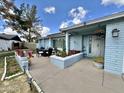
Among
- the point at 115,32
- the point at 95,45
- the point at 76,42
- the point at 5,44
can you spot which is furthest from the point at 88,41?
the point at 5,44

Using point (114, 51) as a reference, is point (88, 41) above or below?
above

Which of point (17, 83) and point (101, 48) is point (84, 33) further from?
point (17, 83)

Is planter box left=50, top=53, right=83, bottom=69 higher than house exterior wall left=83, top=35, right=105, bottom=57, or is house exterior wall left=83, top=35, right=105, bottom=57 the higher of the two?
house exterior wall left=83, top=35, right=105, bottom=57

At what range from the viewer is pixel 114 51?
724cm

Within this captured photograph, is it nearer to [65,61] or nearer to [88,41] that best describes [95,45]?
[88,41]

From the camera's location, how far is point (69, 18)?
21109mm

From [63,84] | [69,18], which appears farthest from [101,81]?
[69,18]

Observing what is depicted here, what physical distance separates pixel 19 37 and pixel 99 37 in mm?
30042

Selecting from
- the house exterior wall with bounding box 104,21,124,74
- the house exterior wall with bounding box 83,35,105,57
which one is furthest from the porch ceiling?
the house exterior wall with bounding box 104,21,124,74

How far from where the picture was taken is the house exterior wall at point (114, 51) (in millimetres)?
6871

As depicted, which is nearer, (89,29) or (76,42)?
(89,29)

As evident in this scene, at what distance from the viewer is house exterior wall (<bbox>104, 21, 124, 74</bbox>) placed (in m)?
6.87

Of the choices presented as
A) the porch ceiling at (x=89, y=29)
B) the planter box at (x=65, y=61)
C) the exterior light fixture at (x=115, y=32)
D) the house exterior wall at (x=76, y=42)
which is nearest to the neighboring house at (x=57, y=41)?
the house exterior wall at (x=76, y=42)

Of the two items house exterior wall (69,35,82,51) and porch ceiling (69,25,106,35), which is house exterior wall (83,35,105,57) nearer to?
porch ceiling (69,25,106,35)
